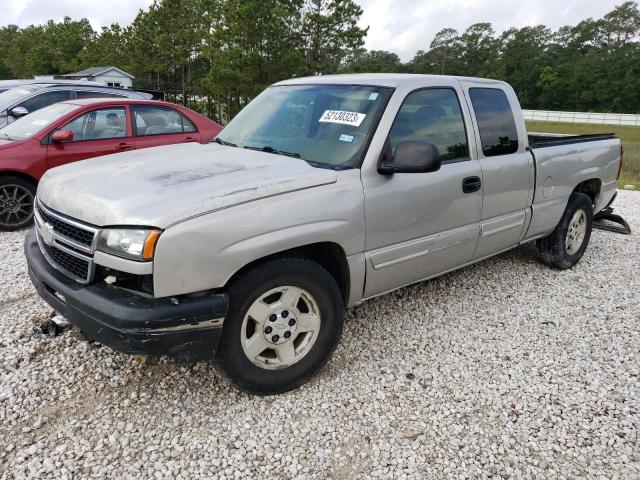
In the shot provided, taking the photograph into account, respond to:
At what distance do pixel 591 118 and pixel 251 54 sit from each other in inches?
2334

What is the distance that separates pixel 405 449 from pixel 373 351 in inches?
37.8

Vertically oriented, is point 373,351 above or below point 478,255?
below

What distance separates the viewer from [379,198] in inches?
117

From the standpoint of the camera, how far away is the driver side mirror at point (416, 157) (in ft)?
9.27

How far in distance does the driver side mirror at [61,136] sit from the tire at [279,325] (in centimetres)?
464

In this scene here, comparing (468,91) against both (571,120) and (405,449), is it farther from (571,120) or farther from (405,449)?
(571,120)

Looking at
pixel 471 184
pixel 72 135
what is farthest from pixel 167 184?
pixel 72 135

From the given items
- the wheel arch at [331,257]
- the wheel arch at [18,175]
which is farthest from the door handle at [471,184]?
the wheel arch at [18,175]

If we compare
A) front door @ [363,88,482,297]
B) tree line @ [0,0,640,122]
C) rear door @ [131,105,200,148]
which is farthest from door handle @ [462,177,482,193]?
tree line @ [0,0,640,122]

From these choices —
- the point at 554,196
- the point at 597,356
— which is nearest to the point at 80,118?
the point at 554,196

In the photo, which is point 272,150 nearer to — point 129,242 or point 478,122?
point 129,242

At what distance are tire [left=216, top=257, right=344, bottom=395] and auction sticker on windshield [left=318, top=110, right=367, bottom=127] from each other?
102 cm

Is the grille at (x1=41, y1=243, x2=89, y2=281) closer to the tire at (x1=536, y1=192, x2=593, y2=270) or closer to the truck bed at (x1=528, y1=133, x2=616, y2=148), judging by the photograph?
the truck bed at (x1=528, y1=133, x2=616, y2=148)

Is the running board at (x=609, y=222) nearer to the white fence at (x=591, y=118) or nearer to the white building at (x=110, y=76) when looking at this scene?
the white building at (x=110, y=76)
